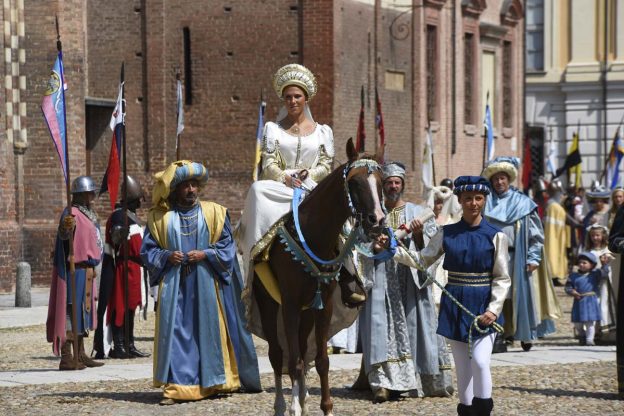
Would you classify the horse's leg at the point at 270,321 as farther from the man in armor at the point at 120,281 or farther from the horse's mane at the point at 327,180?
the man in armor at the point at 120,281

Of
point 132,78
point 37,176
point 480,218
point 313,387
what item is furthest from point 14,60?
point 480,218

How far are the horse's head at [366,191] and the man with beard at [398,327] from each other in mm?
1634

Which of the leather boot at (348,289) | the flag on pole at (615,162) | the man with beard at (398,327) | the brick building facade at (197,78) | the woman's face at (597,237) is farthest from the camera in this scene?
the flag on pole at (615,162)

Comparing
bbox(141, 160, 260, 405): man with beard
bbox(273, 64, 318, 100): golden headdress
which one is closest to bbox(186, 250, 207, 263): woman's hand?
bbox(141, 160, 260, 405): man with beard

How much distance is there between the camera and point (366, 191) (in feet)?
31.2

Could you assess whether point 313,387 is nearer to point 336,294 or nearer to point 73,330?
point 336,294

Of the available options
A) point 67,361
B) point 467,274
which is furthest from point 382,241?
point 67,361

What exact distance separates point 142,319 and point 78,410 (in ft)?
28.0

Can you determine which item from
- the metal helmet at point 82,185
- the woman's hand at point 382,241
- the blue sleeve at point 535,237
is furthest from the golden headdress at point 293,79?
the blue sleeve at point 535,237

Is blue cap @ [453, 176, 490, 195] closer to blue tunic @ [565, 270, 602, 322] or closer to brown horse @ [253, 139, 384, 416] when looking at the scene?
brown horse @ [253, 139, 384, 416]

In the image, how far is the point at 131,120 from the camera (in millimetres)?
30312

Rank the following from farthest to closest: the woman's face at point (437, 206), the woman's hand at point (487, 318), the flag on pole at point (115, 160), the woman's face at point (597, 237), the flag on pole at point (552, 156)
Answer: the flag on pole at point (552, 156)
the woman's face at point (437, 206)
the woman's face at point (597, 237)
the flag on pole at point (115, 160)
the woman's hand at point (487, 318)

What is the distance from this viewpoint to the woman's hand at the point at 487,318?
29.8 ft

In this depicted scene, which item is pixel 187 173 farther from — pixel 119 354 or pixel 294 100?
pixel 119 354
